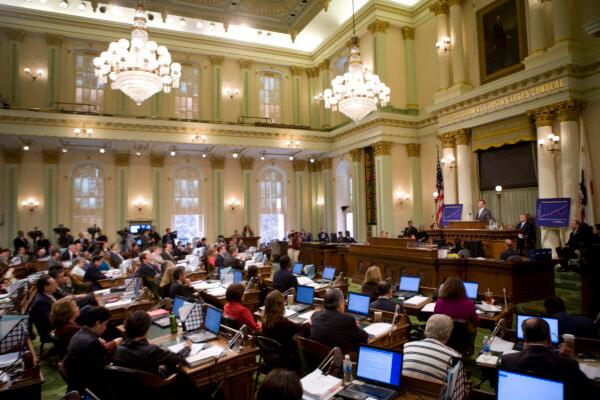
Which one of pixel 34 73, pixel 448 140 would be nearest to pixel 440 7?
pixel 448 140

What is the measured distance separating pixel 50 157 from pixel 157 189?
4180 millimetres

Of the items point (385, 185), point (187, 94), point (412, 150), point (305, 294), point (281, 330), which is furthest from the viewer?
point (187, 94)

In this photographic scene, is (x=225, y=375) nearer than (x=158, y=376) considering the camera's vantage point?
No

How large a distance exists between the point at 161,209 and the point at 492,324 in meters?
15.1

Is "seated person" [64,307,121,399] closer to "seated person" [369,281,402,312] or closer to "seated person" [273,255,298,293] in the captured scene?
"seated person" [369,281,402,312]

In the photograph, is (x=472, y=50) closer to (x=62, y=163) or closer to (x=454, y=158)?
(x=454, y=158)

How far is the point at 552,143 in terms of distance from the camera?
10.0 meters

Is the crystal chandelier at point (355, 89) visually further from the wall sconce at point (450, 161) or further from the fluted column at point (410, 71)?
the fluted column at point (410, 71)

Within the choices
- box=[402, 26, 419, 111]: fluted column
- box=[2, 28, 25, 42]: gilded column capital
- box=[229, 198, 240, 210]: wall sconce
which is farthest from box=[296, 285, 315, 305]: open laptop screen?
box=[2, 28, 25, 42]: gilded column capital

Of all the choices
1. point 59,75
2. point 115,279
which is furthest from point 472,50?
point 59,75

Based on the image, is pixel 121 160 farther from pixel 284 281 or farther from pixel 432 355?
pixel 432 355

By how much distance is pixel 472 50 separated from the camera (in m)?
13.1

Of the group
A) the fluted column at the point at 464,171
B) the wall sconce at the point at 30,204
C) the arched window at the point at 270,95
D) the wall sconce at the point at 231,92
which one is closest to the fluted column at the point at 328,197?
the arched window at the point at 270,95

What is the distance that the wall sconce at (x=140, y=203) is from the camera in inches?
653
